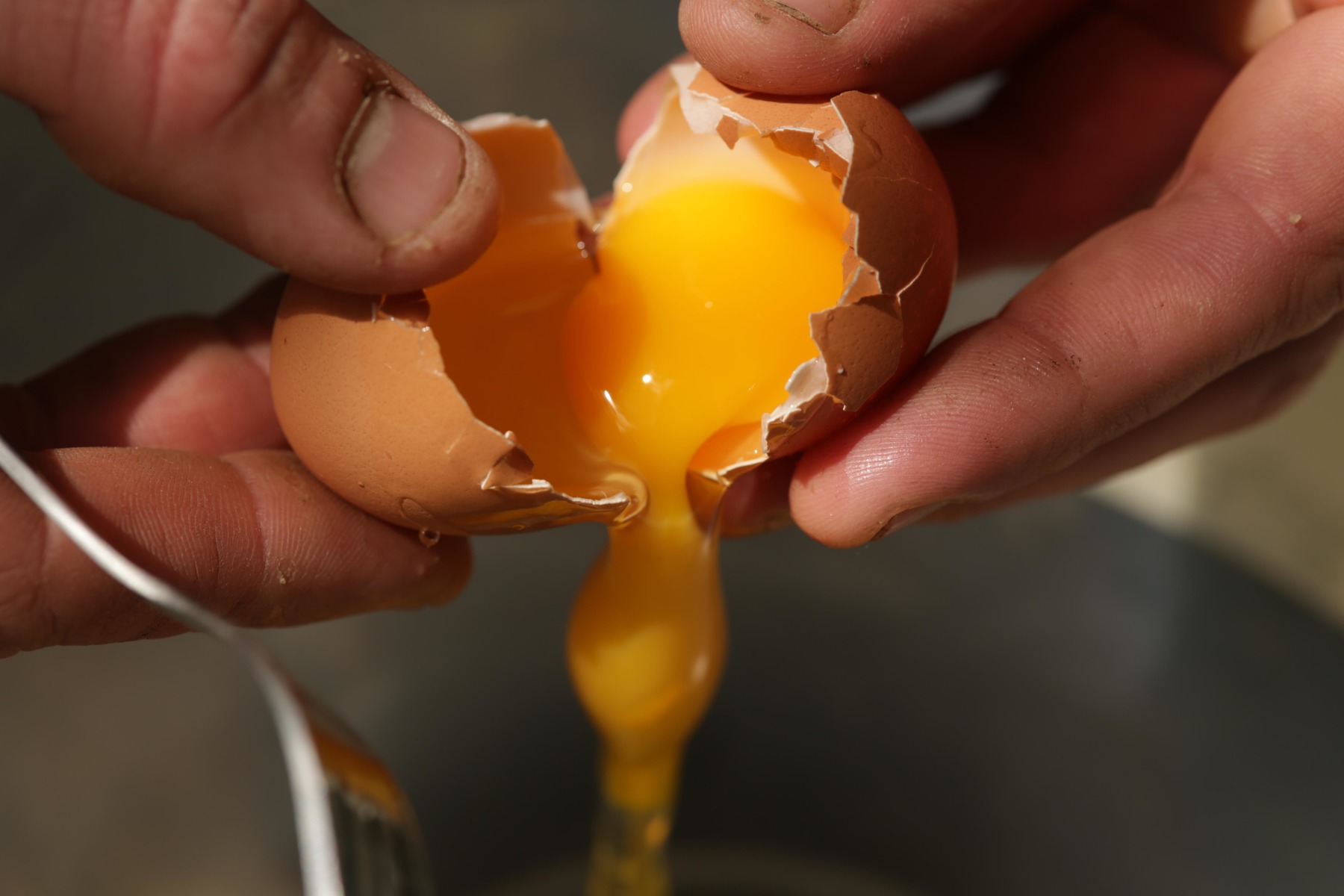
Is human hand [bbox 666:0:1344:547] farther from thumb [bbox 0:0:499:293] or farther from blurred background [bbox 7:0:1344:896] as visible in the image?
blurred background [bbox 7:0:1344:896]

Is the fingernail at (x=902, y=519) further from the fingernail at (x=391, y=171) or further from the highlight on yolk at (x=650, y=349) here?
the fingernail at (x=391, y=171)

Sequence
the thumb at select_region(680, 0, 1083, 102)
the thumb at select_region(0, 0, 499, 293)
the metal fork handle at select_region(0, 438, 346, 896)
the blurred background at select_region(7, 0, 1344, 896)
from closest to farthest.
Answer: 1. the metal fork handle at select_region(0, 438, 346, 896)
2. the thumb at select_region(0, 0, 499, 293)
3. the thumb at select_region(680, 0, 1083, 102)
4. the blurred background at select_region(7, 0, 1344, 896)

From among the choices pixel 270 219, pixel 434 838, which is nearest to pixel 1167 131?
pixel 270 219

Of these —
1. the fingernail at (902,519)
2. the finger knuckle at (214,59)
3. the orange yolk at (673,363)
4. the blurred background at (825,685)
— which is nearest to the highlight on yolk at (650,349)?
the orange yolk at (673,363)

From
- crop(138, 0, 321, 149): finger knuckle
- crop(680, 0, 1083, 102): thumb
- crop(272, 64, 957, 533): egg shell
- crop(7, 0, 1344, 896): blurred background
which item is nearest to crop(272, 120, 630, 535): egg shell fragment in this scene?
crop(272, 64, 957, 533): egg shell

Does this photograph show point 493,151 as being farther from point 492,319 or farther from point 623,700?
point 623,700

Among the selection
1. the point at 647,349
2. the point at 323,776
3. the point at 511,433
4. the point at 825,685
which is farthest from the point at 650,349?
the point at 825,685
